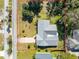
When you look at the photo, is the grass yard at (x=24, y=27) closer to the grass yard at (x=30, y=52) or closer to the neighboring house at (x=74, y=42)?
the grass yard at (x=30, y=52)

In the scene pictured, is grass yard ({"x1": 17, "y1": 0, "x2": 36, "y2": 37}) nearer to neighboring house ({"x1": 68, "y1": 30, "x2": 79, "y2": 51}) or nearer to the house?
the house

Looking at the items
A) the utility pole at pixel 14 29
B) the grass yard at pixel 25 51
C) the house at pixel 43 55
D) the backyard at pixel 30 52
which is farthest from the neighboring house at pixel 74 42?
the utility pole at pixel 14 29

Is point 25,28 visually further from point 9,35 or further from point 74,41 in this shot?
point 74,41

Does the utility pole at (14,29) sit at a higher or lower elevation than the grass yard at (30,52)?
higher

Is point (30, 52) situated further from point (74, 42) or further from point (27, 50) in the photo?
point (74, 42)

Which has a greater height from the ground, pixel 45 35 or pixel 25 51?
pixel 45 35

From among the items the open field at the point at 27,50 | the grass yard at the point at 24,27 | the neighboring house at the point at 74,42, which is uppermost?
the grass yard at the point at 24,27

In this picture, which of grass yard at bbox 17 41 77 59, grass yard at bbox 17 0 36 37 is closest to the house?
grass yard at bbox 17 41 77 59

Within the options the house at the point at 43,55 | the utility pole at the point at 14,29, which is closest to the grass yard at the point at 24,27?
the utility pole at the point at 14,29

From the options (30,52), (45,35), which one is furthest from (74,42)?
(30,52)
